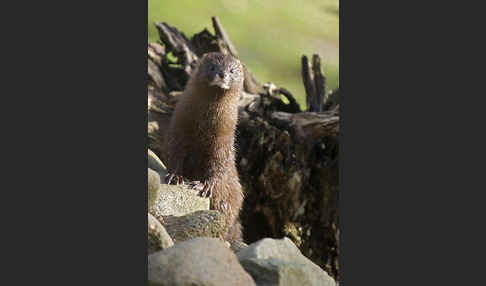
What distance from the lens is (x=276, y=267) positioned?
306 centimetres

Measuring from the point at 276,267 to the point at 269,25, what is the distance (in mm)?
1419

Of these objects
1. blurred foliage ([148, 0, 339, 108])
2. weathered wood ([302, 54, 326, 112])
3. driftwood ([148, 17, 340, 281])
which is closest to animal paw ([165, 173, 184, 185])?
driftwood ([148, 17, 340, 281])

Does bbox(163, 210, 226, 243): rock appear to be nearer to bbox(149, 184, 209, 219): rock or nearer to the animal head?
bbox(149, 184, 209, 219): rock

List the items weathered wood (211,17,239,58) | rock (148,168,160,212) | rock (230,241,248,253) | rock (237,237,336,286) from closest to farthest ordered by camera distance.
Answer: rock (237,237,336,286)
rock (148,168,160,212)
rock (230,241,248,253)
weathered wood (211,17,239,58)

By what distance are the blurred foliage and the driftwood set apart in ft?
0.31

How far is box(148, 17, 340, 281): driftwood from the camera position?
4027 mm

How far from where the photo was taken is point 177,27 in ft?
13.3

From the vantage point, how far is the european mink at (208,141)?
4.16m

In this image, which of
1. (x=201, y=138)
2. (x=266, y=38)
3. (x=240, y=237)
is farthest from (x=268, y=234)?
(x=266, y=38)

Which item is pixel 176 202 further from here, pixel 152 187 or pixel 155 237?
pixel 155 237

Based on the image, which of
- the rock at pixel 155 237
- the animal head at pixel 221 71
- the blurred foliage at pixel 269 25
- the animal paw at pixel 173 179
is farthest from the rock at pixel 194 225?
the blurred foliage at pixel 269 25

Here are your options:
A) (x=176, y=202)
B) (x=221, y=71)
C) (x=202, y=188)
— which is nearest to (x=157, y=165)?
(x=202, y=188)

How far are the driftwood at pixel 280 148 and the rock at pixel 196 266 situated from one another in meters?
0.95

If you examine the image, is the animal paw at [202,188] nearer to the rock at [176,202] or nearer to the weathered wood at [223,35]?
the rock at [176,202]
